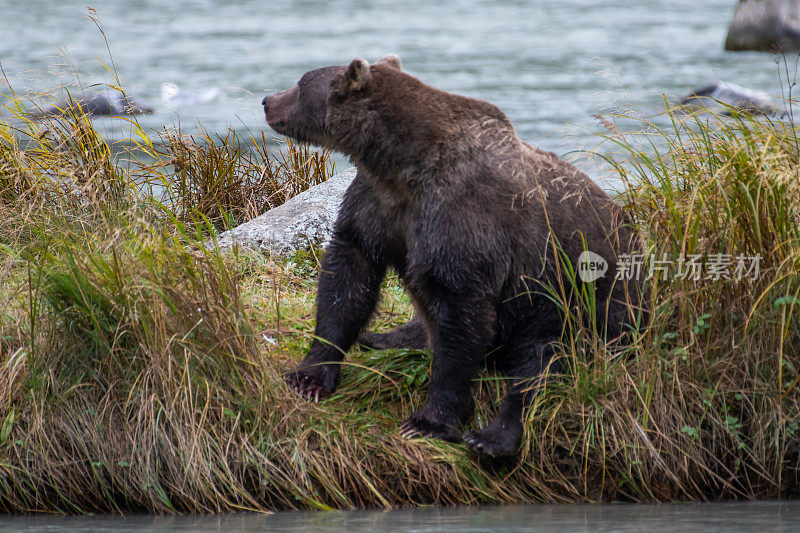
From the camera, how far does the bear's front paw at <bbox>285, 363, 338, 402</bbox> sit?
188 inches

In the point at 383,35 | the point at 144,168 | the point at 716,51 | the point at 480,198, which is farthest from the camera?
the point at 383,35

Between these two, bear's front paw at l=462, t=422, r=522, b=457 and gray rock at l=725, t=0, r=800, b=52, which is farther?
gray rock at l=725, t=0, r=800, b=52

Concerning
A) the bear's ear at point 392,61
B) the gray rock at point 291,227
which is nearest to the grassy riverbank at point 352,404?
the bear's ear at point 392,61

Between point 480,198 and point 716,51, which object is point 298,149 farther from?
point 716,51

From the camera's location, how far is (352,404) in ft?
15.5

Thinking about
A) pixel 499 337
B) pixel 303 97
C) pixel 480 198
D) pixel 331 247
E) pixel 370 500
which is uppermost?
pixel 303 97

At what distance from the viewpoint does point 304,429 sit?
14.2ft

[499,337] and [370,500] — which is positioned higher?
[499,337]

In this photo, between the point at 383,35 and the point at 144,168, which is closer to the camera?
the point at 144,168

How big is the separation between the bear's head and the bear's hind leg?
128 centimetres

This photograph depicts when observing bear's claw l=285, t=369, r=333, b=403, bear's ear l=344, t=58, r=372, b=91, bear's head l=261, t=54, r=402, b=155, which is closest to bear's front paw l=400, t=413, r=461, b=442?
bear's claw l=285, t=369, r=333, b=403

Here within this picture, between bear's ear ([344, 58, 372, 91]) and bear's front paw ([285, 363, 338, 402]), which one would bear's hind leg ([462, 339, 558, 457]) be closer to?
bear's front paw ([285, 363, 338, 402])

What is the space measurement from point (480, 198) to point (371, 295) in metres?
0.80

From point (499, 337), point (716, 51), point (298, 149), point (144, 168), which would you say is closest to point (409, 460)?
point (499, 337)
